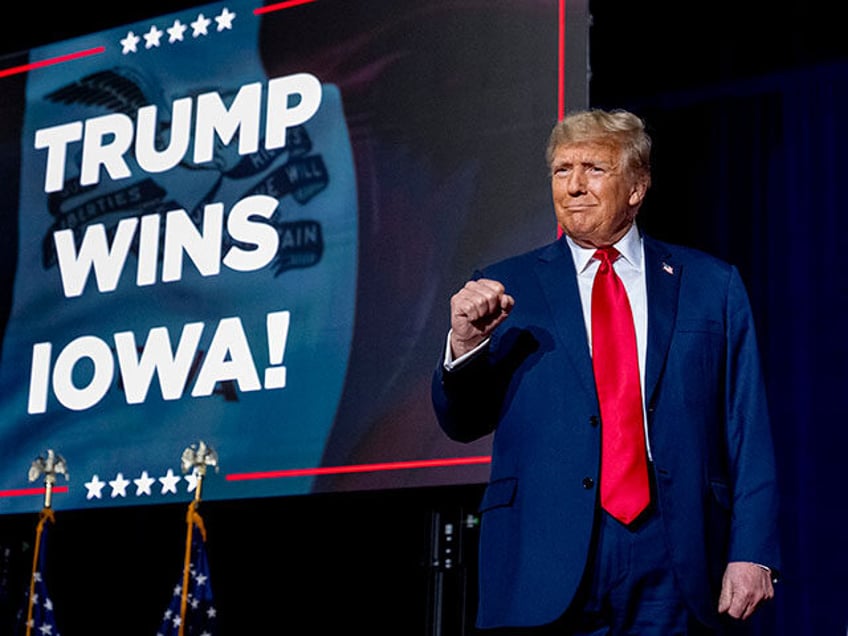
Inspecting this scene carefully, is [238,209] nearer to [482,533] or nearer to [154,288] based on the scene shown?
[154,288]

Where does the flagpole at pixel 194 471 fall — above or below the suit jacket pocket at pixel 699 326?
below

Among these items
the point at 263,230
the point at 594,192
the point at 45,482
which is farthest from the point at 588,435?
the point at 45,482

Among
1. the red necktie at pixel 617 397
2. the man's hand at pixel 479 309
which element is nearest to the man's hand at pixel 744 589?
the red necktie at pixel 617 397

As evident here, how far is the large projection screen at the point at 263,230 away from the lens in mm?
4027

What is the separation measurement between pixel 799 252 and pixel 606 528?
9.91 ft

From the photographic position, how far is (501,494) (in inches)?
95.4

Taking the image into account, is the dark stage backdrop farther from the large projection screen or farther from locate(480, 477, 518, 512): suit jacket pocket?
locate(480, 477, 518, 512): suit jacket pocket

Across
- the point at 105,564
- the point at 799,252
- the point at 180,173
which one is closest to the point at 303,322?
the point at 180,173

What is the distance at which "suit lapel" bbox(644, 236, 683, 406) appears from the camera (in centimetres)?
244

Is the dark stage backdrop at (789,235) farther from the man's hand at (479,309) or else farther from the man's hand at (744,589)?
the man's hand at (479,309)

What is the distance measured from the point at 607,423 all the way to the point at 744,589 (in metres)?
0.34

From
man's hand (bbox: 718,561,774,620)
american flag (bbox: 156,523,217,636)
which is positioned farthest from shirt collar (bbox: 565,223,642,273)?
american flag (bbox: 156,523,217,636)

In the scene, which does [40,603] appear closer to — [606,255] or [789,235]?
[606,255]

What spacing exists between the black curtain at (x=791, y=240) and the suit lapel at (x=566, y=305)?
259 cm
